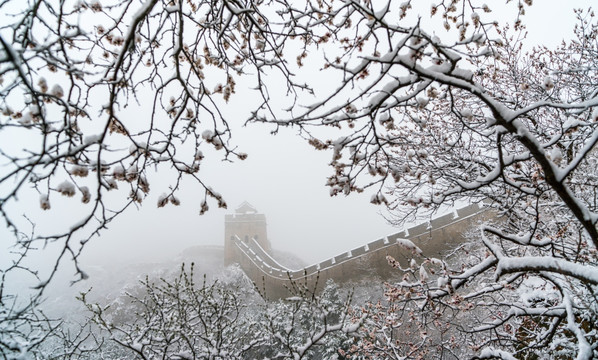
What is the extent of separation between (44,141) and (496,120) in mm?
3099

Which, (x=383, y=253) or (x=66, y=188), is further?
(x=383, y=253)

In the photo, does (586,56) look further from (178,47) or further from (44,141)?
(44,141)

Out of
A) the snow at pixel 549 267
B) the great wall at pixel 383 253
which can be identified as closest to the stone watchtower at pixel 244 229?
the great wall at pixel 383 253

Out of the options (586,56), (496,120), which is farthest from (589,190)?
(496,120)

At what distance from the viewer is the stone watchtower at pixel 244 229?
3570cm

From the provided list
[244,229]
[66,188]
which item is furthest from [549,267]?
[244,229]

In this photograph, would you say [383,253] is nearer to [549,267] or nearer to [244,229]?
[549,267]

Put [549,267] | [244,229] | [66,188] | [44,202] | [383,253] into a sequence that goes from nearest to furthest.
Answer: [66,188], [44,202], [549,267], [383,253], [244,229]

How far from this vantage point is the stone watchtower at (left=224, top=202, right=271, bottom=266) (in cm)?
3570

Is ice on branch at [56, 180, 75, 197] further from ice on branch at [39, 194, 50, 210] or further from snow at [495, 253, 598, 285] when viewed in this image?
snow at [495, 253, 598, 285]

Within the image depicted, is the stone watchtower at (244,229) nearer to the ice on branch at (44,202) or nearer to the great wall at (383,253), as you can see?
the great wall at (383,253)

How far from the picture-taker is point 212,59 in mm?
3592

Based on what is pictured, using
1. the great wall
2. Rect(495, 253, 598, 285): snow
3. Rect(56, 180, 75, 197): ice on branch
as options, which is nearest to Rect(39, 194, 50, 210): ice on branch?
Rect(56, 180, 75, 197): ice on branch

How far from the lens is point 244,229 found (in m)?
37.0
